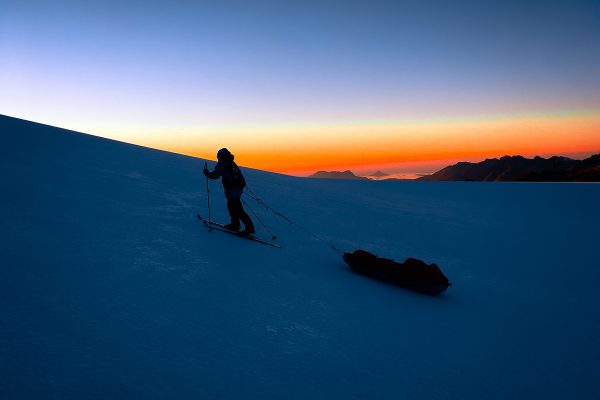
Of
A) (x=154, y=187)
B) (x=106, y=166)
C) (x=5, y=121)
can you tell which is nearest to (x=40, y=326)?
(x=154, y=187)

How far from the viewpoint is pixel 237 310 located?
3.95m

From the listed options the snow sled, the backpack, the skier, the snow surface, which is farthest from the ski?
the snow sled

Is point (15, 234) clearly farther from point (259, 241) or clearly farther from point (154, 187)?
point (154, 187)

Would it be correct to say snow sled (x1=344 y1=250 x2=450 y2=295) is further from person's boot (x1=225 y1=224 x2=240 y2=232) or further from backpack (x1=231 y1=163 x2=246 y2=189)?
backpack (x1=231 y1=163 x2=246 y2=189)

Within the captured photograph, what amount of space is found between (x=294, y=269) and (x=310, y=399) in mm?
2886

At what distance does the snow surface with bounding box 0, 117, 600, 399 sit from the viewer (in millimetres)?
2859

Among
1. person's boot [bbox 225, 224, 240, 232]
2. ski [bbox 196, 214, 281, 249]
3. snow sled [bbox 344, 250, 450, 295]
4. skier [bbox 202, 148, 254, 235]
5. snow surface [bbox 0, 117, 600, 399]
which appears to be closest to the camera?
snow surface [bbox 0, 117, 600, 399]

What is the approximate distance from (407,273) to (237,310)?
290cm

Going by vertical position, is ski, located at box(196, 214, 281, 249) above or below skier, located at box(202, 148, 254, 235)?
below

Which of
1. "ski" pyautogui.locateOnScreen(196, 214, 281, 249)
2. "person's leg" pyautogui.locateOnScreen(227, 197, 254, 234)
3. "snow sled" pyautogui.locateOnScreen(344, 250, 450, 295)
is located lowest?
"snow sled" pyautogui.locateOnScreen(344, 250, 450, 295)

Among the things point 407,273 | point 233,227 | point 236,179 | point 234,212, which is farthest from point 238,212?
point 407,273

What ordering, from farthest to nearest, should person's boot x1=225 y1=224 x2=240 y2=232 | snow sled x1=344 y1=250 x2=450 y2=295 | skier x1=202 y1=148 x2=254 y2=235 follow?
1. person's boot x1=225 y1=224 x2=240 y2=232
2. skier x1=202 y1=148 x2=254 y2=235
3. snow sled x1=344 y1=250 x2=450 y2=295

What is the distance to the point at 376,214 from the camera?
1209 centimetres

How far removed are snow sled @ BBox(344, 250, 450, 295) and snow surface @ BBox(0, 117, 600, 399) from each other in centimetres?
16
